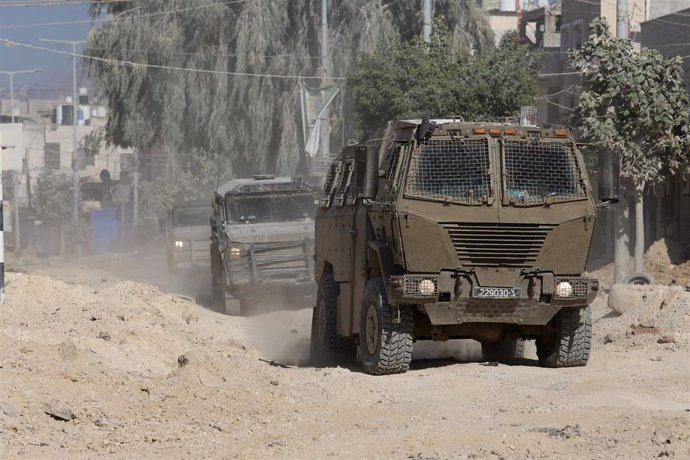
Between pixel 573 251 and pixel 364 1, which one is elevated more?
pixel 364 1

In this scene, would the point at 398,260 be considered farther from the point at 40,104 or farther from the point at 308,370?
the point at 40,104

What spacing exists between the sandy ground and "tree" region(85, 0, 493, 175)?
87.0 ft

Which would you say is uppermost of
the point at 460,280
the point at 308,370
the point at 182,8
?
the point at 182,8

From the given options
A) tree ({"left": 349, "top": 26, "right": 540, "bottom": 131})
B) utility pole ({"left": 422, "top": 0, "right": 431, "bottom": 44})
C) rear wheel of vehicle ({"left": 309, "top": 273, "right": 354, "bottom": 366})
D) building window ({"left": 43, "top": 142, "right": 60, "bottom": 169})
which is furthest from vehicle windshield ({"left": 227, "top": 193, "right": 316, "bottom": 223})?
building window ({"left": 43, "top": 142, "right": 60, "bottom": 169})

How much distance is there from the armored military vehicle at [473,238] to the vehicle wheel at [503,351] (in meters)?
1.39

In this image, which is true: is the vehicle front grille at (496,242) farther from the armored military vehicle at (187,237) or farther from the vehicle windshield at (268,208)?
the armored military vehicle at (187,237)

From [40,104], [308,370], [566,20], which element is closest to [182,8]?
[566,20]

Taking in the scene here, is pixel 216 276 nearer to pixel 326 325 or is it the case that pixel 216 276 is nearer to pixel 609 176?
pixel 326 325

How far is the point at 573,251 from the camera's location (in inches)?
543

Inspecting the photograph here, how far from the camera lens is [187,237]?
3142 cm

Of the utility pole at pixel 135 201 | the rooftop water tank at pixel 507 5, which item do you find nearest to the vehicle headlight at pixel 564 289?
the rooftop water tank at pixel 507 5

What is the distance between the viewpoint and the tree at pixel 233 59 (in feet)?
141

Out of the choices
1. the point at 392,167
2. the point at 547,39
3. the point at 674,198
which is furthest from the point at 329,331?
the point at 547,39

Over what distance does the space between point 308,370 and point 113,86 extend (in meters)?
31.9
